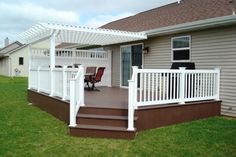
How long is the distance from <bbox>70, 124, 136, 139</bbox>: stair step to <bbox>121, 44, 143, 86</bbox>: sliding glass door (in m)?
6.08

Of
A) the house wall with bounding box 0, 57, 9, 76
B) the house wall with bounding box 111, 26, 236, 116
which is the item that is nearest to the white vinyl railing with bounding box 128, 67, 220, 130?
the house wall with bounding box 111, 26, 236, 116

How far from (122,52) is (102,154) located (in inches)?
342

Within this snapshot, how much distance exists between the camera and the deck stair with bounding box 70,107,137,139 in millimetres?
5844

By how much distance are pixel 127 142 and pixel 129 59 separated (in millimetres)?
7277

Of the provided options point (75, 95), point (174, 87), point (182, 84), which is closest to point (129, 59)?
point (182, 84)

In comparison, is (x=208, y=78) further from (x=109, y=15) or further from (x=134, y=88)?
(x=109, y=15)

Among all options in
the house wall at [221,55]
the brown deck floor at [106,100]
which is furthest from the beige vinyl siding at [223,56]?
the brown deck floor at [106,100]

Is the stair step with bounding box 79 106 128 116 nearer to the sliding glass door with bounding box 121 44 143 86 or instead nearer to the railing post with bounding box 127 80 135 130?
the railing post with bounding box 127 80 135 130

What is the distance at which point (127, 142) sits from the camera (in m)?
5.54

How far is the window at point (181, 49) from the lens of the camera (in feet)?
30.5

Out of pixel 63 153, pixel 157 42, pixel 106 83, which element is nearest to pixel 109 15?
pixel 106 83

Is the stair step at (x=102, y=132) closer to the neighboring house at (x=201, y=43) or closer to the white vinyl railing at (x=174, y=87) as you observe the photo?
the white vinyl railing at (x=174, y=87)

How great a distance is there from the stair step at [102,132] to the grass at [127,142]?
0.57 feet

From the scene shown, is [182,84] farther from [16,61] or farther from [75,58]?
[16,61]
